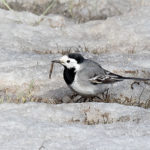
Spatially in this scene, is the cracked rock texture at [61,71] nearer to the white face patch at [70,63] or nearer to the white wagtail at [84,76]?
the white wagtail at [84,76]

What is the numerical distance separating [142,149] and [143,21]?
21.8 feet

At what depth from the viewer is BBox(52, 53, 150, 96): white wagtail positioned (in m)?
7.64

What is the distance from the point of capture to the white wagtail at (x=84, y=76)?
7645mm

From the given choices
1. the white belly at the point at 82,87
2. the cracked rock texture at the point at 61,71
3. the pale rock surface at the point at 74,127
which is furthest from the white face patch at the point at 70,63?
the pale rock surface at the point at 74,127

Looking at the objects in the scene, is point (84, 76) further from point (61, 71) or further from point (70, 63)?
point (61, 71)

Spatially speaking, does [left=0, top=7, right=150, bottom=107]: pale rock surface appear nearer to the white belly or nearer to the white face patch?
the white belly

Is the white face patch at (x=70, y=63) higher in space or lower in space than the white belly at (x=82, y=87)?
higher

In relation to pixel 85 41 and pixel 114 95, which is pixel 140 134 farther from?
pixel 85 41

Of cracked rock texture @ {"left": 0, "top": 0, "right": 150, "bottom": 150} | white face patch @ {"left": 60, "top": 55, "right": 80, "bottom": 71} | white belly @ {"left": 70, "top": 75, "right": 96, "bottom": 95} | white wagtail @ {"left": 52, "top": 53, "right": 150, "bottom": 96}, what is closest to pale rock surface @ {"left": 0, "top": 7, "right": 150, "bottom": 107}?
cracked rock texture @ {"left": 0, "top": 0, "right": 150, "bottom": 150}

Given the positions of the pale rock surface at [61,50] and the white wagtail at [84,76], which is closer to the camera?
the white wagtail at [84,76]

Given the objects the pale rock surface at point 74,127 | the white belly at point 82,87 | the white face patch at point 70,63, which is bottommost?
the pale rock surface at point 74,127

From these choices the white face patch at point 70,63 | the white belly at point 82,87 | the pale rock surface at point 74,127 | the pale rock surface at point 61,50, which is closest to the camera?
the pale rock surface at point 74,127

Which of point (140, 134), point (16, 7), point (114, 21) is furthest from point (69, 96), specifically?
point (16, 7)

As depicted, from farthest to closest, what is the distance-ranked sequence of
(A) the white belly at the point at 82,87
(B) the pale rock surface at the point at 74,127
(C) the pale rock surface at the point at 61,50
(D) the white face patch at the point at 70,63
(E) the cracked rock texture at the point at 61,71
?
1. (C) the pale rock surface at the point at 61,50
2. (D) the white face patch at the point at 70,63
3. (A) the white belly at the point at 82,87
4. (E) the cracked rock texture at the point at 61,71
5. (B) the pale rock surface at the point at 74,127
